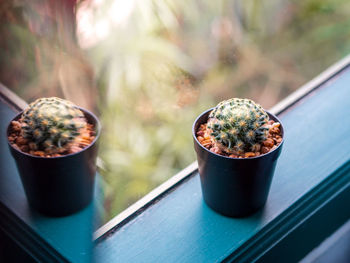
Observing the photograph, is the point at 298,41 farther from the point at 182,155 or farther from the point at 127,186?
the point at 127,186

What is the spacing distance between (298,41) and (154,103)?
429 mm

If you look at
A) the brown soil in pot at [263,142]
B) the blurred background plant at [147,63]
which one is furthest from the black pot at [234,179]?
the blurred background plant at [147,63]

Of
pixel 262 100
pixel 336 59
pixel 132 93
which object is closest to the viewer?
pixel 132 93

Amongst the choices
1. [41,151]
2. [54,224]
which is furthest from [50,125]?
[54,224]

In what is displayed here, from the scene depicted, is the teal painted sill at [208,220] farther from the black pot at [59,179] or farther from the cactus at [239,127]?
the cactus at [239,127]

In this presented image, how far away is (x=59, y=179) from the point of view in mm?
780

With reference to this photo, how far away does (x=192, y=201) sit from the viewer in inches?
35.9

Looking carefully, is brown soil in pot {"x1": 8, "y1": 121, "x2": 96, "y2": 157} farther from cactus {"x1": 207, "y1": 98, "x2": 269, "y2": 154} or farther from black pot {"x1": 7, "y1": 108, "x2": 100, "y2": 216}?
cactus {"x1": 207, "y1": 98, "x2": 269, "y2": 154}

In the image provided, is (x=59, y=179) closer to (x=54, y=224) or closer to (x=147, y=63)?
(x=54, y=224)

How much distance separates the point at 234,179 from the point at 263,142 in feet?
0.26

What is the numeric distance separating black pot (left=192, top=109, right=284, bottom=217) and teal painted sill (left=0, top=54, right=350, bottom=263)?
0.03 meters

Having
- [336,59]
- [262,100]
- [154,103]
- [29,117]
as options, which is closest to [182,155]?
[154,103]

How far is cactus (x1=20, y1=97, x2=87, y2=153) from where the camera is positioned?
74 cm

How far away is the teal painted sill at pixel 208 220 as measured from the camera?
816mm
